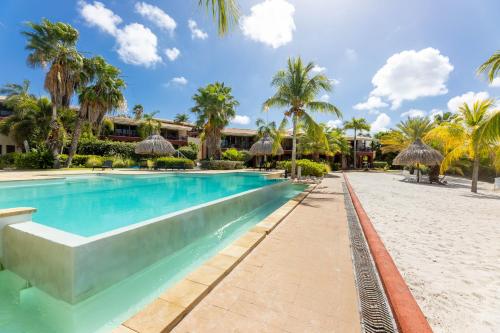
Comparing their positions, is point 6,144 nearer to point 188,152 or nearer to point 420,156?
point 188,152

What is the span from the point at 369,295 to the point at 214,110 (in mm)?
22965

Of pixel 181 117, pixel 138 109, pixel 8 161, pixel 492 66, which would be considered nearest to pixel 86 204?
pixel 492 66

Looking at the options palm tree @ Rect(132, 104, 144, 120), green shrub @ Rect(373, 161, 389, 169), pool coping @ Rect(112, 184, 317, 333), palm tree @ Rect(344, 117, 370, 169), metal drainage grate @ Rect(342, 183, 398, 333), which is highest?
palm tree @ Rect(132, 104, 144, 120)

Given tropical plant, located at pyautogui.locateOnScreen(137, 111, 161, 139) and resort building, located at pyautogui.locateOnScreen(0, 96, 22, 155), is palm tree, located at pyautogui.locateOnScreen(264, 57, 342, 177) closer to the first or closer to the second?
tropical plant, located at pyautogui.locateOnScreen(137, 111, 161, 139)

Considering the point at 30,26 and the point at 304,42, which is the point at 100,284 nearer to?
the point at 304,42

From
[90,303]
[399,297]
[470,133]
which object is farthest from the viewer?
[470,133]

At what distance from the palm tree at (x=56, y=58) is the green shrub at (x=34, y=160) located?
70 centimetres

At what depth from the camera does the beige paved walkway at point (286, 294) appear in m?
1.89

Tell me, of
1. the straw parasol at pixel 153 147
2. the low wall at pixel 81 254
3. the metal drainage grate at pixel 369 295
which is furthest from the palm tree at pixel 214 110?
the metal drainage grate at pixel 369 295

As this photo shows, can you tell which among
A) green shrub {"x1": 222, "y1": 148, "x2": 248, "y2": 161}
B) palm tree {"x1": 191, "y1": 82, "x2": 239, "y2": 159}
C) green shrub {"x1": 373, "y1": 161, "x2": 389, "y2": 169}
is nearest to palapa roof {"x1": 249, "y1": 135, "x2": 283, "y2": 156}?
green shrub {"x1": 222, "y1": 148, "x2": 248, "y2": 161}

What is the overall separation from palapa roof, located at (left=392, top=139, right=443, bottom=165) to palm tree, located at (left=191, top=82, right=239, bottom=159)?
17442mm

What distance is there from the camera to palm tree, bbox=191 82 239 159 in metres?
→ 23.5

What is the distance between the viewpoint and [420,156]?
1812 cm

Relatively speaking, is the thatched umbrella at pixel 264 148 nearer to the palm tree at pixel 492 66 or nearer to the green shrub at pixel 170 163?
the green shrub at pixel 170 163
